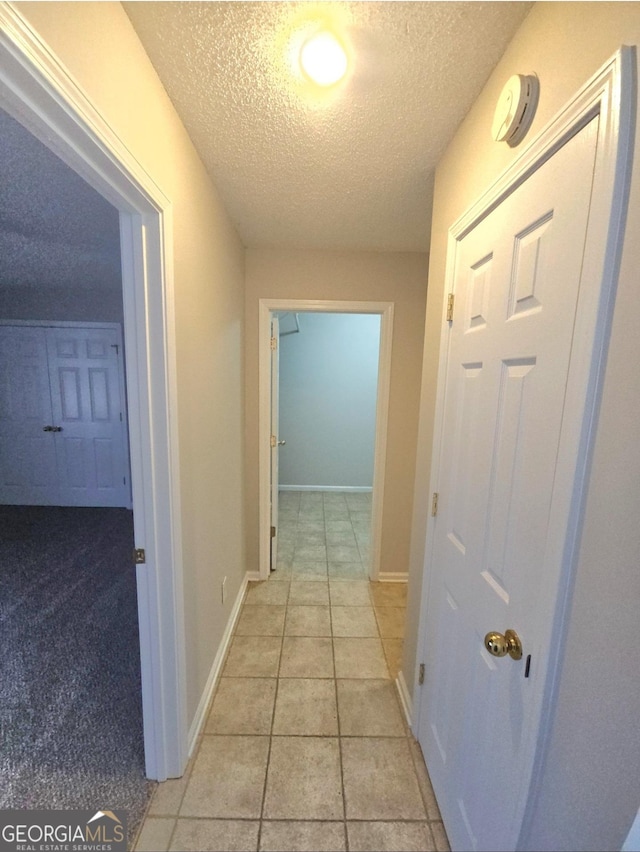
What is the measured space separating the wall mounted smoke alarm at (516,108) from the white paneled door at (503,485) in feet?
0.46

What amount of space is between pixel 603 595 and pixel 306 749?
4.63ft

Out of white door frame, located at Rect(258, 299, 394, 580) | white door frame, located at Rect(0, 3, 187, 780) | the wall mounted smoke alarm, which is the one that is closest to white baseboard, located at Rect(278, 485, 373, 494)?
white door frame, located at Rect(258, 299, 394, 580)

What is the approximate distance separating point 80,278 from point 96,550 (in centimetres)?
231

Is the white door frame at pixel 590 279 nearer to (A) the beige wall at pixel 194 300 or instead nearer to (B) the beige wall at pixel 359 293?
(A) the beige wall at pixel 194 300

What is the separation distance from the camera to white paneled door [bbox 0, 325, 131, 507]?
3.63 metres

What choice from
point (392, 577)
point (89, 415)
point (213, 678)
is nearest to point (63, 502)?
point (89, 415)

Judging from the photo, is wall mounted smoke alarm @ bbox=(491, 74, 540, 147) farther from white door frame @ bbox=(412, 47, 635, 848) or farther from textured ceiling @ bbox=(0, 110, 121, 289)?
textured ceiling @ bbox=(0, 110, 121, 289)

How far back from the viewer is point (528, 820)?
0.67 metres

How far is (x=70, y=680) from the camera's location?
5.35 feet

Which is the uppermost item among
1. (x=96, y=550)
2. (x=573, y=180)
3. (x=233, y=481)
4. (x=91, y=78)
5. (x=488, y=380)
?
(x=91, y=78)

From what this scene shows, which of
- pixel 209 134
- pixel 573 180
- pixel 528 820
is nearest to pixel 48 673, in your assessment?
pixel 528 820

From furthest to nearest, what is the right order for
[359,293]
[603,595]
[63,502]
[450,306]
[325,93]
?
[63,502] → [359,293] → [450,306] → [325,93] → [603,595]

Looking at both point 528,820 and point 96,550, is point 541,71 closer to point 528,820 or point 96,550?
point 528,820

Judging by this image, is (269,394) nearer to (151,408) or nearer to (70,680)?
(151,408)
